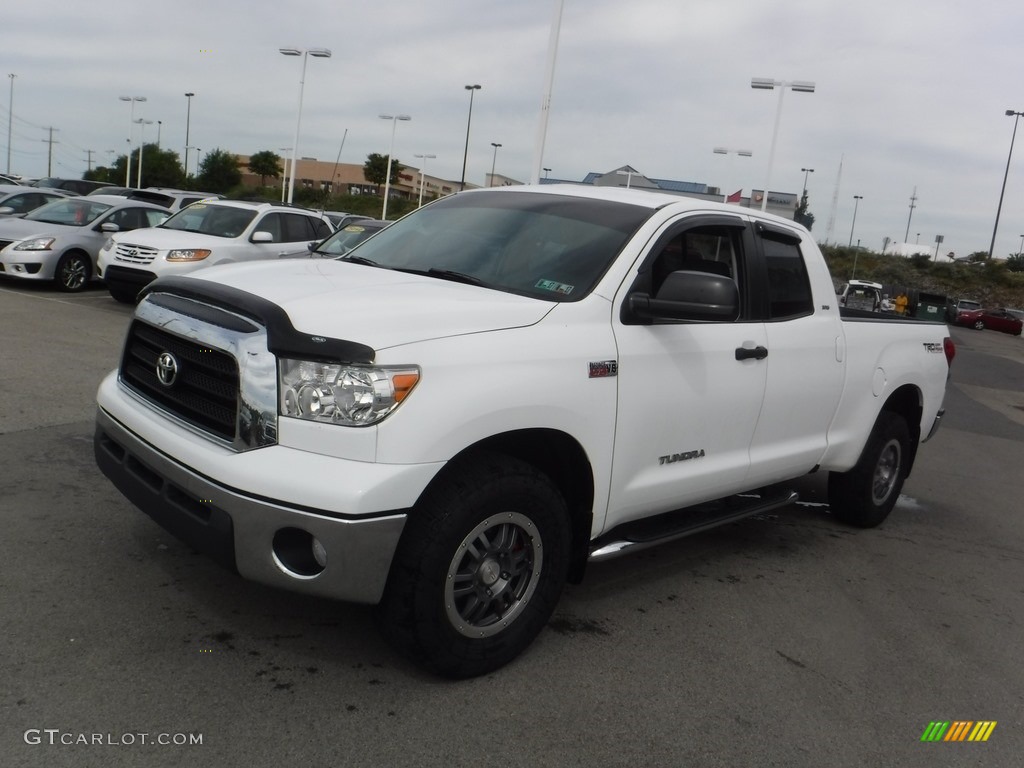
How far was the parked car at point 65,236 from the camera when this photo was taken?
557 inches

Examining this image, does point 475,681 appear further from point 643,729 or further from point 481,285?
point 481,285

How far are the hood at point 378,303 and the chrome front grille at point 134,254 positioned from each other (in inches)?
373

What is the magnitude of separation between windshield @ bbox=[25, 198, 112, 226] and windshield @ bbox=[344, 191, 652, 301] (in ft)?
40.7

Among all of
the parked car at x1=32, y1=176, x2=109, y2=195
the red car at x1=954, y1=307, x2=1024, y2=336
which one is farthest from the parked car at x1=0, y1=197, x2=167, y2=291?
the red car at x1=954, y1=307, x2=1024, y2=336

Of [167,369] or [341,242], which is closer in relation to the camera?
[167,369]

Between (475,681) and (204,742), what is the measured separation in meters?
1.03

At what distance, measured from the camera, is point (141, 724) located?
2951mm

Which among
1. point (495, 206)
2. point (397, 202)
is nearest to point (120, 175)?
point (397, 202)

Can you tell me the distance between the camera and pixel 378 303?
3393mm

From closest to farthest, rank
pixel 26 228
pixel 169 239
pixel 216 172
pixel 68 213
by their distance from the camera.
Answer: pixel 169 239
pixel 26 228
pixel 68 213
pixel 216 172

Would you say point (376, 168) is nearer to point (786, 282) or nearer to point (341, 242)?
Result: point (341, 242)

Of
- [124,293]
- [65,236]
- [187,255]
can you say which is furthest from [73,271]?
[187,255]

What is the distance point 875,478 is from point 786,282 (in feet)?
5.96

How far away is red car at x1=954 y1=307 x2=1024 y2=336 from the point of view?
46.8m
